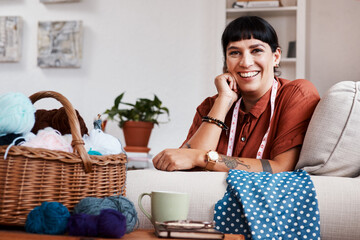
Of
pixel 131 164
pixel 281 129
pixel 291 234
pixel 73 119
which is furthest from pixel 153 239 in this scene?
pixel 131 164

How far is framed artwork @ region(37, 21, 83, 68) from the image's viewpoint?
3389 mm

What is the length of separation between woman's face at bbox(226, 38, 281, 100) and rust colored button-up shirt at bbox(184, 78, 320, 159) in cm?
5

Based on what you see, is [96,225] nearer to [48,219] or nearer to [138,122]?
[48,219]

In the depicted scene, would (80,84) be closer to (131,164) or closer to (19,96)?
(131,164)

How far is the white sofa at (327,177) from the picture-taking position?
106 cm

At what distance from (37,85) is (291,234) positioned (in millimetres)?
2832

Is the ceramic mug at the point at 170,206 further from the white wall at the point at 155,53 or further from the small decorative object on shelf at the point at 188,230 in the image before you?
the white wall at the point at 155,53

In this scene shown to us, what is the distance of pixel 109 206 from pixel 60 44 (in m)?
2.79

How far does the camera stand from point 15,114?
0.80 m

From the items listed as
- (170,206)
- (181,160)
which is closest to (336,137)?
(181,160)

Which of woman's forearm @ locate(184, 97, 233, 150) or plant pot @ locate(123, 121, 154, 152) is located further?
plant pot @ locate(123, 121, 154, 152)

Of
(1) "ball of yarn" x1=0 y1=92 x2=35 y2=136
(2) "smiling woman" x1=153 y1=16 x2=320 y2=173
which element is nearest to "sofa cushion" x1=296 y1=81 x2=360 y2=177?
(2) "smiling woman" x1=153 y1=16 x2=320 y2=173

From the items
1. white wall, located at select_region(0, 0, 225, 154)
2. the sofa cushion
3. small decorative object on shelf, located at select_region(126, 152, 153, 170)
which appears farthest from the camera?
white wall, located at select_region(0, 0, 225, 154)

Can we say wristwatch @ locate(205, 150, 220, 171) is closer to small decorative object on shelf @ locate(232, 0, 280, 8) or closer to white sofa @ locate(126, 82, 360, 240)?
white sofa @ locate(126, 82, 360, 240)
